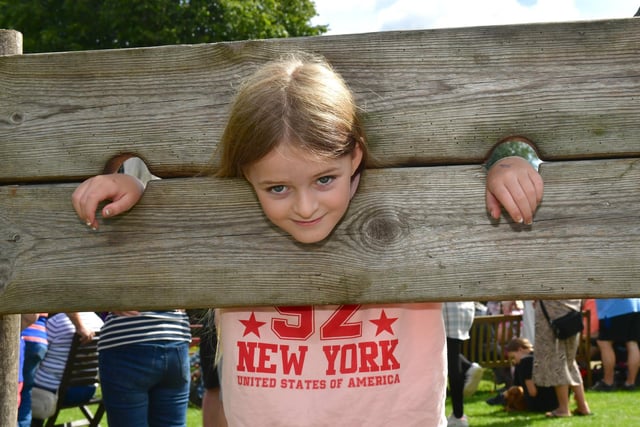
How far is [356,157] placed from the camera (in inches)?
85.5

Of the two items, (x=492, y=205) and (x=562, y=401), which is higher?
(x=492, y=205)

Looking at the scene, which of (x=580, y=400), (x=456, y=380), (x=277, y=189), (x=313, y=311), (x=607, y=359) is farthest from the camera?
(x=607, y=359)

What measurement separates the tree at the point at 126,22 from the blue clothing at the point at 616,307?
1068cm

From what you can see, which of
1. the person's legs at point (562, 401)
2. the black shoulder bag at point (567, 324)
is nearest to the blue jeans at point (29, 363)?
the black shoulder bag at point (567, 324)

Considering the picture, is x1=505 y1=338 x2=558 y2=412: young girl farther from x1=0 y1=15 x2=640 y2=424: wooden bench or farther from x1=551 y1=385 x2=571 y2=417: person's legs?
x1=0 y1=15 x2=640 y2=424: wooden bench

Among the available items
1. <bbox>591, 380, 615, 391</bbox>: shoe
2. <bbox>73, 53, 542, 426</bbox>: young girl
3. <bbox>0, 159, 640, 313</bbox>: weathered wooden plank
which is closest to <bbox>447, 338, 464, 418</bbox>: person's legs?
<bbox>591, 380, 615, 391</bbox>: shoe

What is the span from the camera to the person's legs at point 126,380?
3891 millimetres

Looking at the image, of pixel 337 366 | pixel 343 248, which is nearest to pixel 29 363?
pixel 337 366

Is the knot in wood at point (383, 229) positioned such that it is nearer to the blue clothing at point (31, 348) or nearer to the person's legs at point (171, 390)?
the person's legs at point (171, 390)

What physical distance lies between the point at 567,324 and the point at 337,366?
4953 millimetres

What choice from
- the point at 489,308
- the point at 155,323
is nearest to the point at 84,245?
the point at 155,323

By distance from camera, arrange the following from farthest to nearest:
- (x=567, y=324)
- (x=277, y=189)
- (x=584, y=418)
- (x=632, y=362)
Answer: (x=632, y=362), (x=584, y=418), (x=567, y=324), (x=277, y=189)

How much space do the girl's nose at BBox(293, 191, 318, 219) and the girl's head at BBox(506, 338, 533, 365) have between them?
6.44 m

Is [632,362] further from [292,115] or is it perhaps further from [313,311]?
[292,115]
